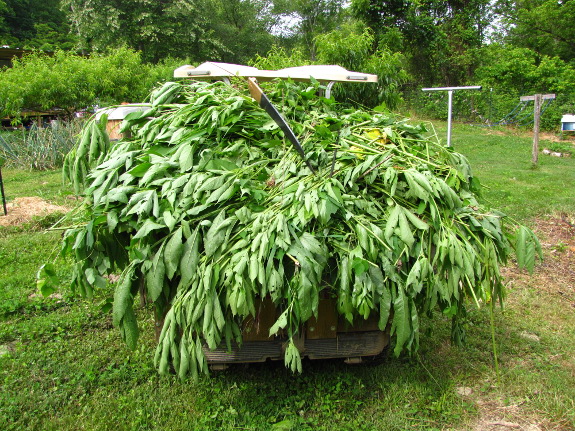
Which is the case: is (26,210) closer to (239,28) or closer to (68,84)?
(68,84)

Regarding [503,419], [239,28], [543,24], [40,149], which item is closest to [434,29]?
[543,24]

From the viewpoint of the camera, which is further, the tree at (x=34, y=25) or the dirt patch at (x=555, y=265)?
the tree at (x=34, y=25)

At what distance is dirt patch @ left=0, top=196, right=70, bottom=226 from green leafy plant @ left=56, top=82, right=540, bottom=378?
458cm

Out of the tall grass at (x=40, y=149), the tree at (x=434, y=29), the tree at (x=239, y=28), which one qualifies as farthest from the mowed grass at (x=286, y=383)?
the tree at (x=239, y=28)

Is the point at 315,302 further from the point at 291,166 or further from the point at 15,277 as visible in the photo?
the point at 15,277

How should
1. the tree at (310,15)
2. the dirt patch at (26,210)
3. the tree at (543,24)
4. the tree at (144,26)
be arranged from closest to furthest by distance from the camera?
1. the dirt patch at (26,210)
2. the tree at (543,24)
3. the tree at (144,26)
4. the tree at (310,15)

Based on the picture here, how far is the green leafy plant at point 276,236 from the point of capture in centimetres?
236

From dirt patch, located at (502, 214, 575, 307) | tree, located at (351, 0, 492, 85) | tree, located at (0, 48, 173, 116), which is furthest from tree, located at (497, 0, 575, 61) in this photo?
dirt patch, located at (502, 214, 575, 307)

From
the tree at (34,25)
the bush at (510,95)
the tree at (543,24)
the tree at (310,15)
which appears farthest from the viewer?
the tree at (310,15)

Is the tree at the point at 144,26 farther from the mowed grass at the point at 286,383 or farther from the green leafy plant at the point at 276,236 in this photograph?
the green leafy plant at the point at 276,236

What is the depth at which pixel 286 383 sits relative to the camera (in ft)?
10.6

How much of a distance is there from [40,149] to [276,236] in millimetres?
11436

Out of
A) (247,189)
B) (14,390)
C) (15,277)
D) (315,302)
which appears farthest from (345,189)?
→ (15,277)

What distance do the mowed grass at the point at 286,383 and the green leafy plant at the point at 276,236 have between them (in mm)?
467
